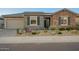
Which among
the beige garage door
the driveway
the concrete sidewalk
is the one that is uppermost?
the beige garage door

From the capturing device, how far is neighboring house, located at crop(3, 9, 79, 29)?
16.1 ft

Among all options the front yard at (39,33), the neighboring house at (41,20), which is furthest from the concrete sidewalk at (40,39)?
the neighboring house at (41,20)

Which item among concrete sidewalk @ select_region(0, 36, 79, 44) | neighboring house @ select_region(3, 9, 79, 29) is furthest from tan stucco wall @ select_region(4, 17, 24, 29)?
concrete sidewalk @ select_region(0, 36, 79, 44)

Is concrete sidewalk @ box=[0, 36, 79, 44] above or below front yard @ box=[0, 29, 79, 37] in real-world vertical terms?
below

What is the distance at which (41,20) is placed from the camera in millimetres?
4949

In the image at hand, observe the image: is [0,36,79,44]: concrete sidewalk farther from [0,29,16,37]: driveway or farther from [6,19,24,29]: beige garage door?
[6,19,24,29]: beige garage door

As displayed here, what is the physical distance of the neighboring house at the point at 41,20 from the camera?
4906 mm

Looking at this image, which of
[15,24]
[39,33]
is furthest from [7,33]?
[39,33]

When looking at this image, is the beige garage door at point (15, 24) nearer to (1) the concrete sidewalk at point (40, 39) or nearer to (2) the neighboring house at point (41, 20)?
(2) the neighboring house at point (41, 20)

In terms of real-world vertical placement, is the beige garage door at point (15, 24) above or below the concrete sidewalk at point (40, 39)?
above
